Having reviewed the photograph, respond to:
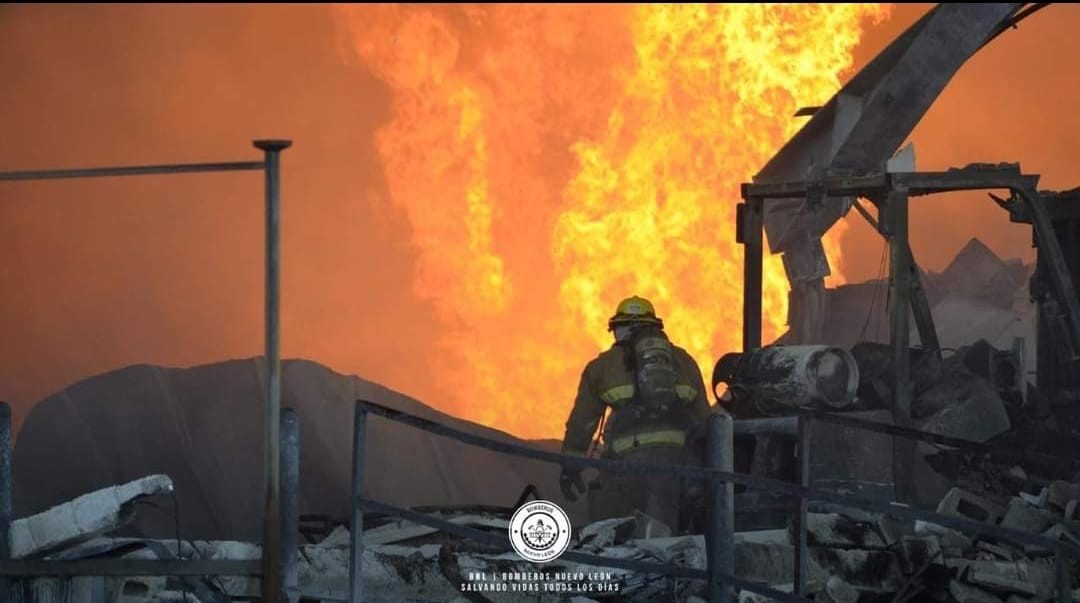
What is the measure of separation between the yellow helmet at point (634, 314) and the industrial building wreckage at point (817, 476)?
2.81 ft

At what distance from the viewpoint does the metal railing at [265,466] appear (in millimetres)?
6352

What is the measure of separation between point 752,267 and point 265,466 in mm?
6128

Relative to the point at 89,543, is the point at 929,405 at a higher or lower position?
higher

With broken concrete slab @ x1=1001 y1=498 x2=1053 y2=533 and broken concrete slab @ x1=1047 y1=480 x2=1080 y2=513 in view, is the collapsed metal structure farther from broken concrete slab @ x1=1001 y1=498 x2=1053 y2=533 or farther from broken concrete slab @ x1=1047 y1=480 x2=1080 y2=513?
broken concrete slab @ x1=1001 y1=498 x2=1053 y2=533

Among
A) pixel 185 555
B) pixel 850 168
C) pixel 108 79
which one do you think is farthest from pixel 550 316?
pixel 185 555

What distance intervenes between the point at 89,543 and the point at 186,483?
12.5 feet

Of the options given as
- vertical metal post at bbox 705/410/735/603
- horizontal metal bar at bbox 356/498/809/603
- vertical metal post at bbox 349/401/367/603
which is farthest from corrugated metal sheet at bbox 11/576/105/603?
vertical metal post at bbox 705/410/735/603

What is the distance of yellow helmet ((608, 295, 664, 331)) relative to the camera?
33.6ft

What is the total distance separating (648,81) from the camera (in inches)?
707

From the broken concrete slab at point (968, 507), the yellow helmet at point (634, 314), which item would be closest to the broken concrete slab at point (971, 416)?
the broken concrete slab at point (968, 507)

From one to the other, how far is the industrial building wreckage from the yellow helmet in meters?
0.86

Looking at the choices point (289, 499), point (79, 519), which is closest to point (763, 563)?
point (289, 499)

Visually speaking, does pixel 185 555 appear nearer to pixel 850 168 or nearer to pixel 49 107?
pixel 850 168

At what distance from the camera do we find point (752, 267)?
11.9 metres
